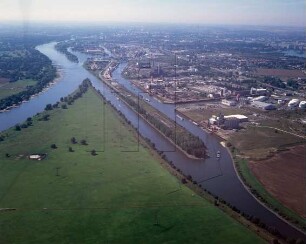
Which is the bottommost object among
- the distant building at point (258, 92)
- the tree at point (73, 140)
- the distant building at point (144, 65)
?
the tree at point (73, 140)

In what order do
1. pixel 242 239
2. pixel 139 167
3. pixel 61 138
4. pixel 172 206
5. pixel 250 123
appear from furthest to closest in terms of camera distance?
pixel 250 123 → pixel 61 138 → pixel 139 167 → pixel 172 206 → pixel 242 239

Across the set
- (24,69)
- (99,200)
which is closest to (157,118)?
(99,200)

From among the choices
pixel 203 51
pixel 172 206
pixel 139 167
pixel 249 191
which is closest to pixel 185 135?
pixel 139 167

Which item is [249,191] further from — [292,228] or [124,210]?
[124,210]

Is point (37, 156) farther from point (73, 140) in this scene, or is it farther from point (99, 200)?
point (99, 200)

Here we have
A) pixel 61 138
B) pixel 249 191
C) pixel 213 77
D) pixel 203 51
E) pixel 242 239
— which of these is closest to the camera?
pixel 242 239

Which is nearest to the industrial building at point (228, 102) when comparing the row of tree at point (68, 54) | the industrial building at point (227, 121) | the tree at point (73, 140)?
the industrial building at point (227, 121)

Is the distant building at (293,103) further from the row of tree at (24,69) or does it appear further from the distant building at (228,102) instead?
the row of tree at (24,69)
